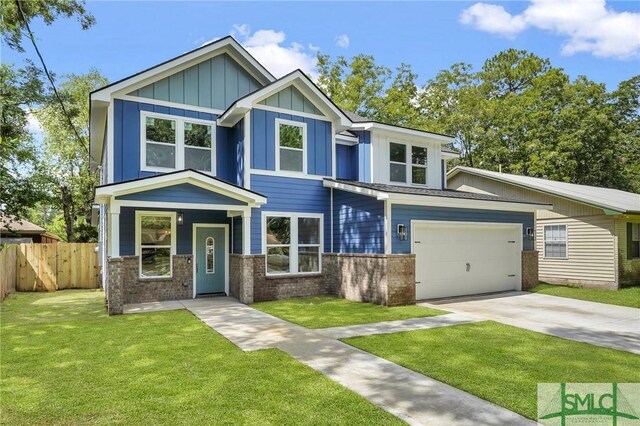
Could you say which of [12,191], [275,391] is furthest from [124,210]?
[275,391]

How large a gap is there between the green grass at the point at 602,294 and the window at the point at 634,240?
131 centimetres

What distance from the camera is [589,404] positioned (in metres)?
4.38

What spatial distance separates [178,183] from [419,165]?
8.60 metres

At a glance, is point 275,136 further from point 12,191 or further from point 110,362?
point 12,191

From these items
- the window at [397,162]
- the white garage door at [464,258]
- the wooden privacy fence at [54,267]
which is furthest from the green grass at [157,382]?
the window at [397,162]

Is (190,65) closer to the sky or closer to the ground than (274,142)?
closer to the sky

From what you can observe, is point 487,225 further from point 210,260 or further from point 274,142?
point 210,260

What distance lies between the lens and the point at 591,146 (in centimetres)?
2778

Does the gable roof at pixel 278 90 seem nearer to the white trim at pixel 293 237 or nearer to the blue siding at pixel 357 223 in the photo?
the blue siding at pixel 357 223

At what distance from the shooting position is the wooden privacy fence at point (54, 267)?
15.0 meters

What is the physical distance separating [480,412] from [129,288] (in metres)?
9.52

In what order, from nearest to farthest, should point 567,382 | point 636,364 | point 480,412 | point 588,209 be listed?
point 480,412, point 567,382, point 636,364, point 588,209

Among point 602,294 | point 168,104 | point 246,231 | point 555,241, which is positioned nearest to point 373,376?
point 246,231

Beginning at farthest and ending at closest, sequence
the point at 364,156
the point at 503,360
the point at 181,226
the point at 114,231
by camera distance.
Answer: the point at 364,156 < the point at 181,226 < the point at 114,231 < the point at 503,360
